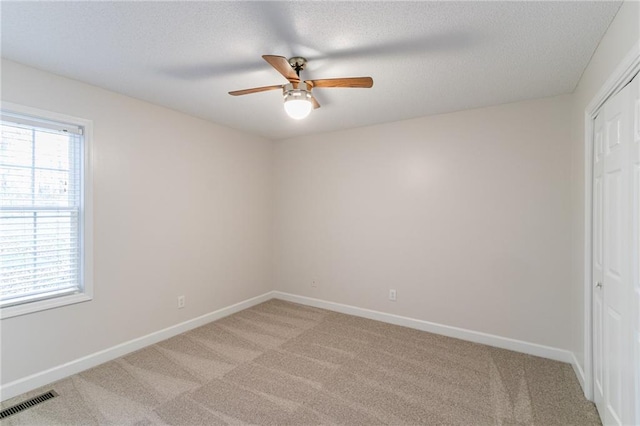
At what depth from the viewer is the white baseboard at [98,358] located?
227 cm

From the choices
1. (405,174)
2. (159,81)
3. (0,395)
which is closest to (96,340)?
(0,395)

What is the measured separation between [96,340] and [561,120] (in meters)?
4.76

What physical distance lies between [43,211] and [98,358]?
54.5 inches

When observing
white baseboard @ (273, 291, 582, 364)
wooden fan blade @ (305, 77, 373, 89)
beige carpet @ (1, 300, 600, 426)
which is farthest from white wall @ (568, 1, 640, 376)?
wooden fan blade @ (305, 77, 373, 89)

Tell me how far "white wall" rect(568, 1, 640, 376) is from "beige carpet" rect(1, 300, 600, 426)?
1.79ft

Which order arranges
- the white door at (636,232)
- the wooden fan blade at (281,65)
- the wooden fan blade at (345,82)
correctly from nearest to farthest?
1. the white door at (636,232)
2. the wooden fan blade at (281,65)
3. the wooden fan blade at (345,82)

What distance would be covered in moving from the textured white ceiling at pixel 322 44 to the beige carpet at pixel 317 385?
251 centimetres

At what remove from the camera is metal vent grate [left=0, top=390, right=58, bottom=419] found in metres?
2.07

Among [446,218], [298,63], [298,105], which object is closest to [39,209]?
[298,105]

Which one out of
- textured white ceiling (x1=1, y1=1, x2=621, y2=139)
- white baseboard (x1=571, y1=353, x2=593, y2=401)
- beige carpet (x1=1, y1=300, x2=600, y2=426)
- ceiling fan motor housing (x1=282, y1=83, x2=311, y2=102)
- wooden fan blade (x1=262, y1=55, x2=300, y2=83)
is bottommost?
beige carpet (x1=1, y1=300, x2=600, y2=426)

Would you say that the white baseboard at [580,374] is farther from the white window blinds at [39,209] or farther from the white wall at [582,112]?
the white window blinds at [39,209]

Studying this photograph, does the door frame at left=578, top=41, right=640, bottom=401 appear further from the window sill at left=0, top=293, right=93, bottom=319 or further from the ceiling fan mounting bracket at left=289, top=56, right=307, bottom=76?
the window sill at left=0, top=293, right=93, bottom=319

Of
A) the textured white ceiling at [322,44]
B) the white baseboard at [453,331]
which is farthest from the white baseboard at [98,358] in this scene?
the textured white ceiling at [322,44]

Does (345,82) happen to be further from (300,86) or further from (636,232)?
(636,232)
